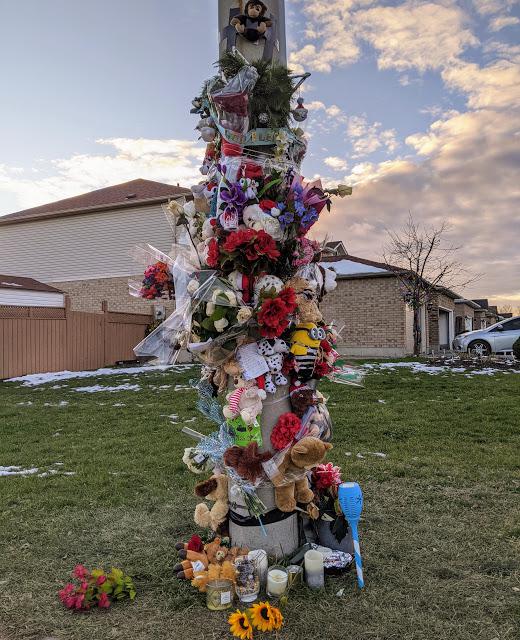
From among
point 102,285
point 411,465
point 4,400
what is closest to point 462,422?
point 411,465

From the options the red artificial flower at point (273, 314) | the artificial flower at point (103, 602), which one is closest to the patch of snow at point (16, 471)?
the artificial flower at point (103, 602)

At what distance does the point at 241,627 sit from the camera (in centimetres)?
235

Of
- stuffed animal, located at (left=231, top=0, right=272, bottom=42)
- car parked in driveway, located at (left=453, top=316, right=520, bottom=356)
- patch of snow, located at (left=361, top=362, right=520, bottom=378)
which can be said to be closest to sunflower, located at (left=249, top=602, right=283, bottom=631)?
stuffed animal, located at (left=231, top=0, right=272, bottom=42)

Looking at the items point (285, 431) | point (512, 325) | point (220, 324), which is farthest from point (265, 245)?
point (512, 325)

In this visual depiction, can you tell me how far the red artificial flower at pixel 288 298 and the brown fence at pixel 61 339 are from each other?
40.5 feet

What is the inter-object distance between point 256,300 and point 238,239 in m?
0.35

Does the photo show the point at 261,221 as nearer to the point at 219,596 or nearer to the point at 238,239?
the point at 238,239

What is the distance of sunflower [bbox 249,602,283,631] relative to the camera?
2385mm

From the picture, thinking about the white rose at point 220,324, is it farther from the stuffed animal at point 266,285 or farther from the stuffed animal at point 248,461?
the stuffed animal at point 248,461

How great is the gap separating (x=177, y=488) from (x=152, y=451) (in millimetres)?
1468

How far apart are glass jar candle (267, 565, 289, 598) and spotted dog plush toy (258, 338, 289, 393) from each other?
3.06 ft

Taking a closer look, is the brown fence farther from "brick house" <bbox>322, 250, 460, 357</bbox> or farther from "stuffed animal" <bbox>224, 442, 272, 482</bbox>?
"stuffed animal" <bbox>224, 442, 272, 482</bbox>

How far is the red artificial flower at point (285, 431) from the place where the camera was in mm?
2844

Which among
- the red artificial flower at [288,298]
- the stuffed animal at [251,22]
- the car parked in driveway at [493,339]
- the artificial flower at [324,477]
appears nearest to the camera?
the red artificial flower at [288,298]
